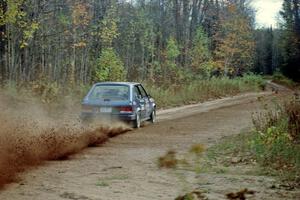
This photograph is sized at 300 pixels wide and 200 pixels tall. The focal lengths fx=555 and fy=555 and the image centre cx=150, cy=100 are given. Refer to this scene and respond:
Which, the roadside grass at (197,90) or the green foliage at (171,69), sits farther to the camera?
the green foliage at (171,69)

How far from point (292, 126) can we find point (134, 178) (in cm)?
A: 486

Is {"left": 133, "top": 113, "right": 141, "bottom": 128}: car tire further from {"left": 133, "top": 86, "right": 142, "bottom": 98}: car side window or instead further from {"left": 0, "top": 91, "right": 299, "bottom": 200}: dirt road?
{"left": 0, "top": 91, "right": 299, "bottom": 200}: dirt road

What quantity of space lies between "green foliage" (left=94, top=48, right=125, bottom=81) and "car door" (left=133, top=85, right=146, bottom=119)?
13815mm

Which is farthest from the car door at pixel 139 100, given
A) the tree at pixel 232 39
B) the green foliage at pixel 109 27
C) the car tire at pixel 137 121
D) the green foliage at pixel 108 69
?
the tree at pixel 232 39

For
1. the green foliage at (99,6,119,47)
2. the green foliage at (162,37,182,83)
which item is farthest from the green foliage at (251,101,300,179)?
the green foliage at (162,37,182,83)

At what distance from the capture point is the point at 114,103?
55.5 ft

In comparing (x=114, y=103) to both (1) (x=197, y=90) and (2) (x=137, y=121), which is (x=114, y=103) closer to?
(2) (x=137, y=121)

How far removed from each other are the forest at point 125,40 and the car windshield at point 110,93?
19.2 ft

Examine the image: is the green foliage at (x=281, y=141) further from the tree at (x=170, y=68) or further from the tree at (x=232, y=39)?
the tree at (x=232, y=39)

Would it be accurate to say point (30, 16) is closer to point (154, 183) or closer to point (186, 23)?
point (154, 183)

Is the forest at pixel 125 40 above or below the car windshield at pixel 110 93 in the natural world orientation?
above

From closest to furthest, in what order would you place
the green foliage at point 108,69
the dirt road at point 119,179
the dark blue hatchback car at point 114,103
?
1. the dirt road at point 119,179
2. the dark blue hatchback car at point 114,103
3. the green foliage at point 108,69

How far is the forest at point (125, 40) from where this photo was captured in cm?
2531

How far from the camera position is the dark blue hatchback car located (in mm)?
16734
